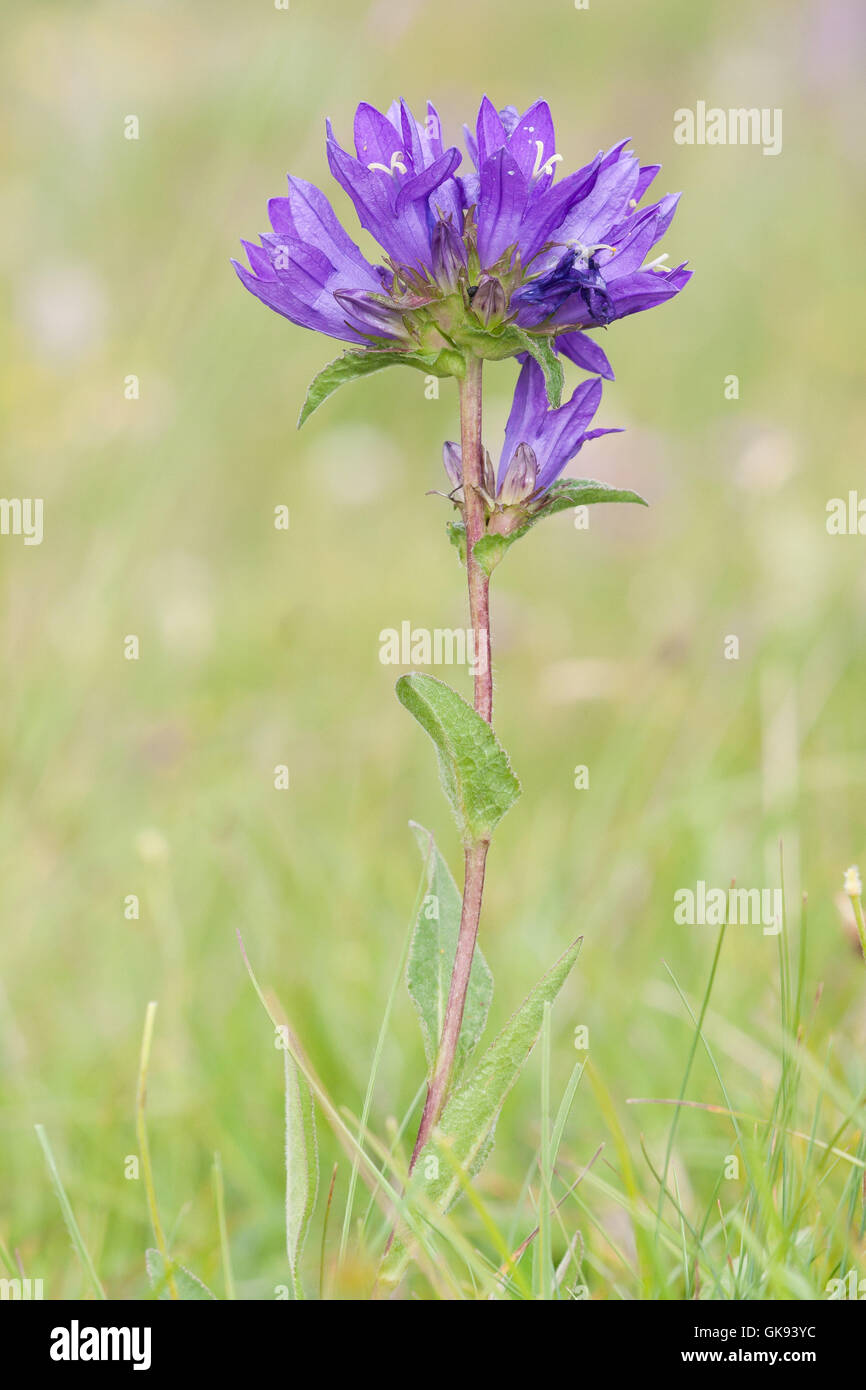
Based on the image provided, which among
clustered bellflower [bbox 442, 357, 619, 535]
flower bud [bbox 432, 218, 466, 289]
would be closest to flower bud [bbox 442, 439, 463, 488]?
clustered bellflower [bbox 442, 357, 619, 535]

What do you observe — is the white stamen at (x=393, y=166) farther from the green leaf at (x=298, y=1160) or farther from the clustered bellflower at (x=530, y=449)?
the green leaf at (x=298, y=1160)

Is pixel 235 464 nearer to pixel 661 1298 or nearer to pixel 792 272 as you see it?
pixel 792 272

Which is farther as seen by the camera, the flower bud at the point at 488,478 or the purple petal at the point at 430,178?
the flower bud at the point at 488,478

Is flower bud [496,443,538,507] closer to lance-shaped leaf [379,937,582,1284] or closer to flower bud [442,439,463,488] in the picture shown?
flower bud [442,439,463,488]

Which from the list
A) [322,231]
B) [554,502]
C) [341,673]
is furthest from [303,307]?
[341,673]

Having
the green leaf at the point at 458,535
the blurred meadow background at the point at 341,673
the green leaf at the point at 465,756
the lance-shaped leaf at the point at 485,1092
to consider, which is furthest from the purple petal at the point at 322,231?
the blurred meadow background at the point at 341,673

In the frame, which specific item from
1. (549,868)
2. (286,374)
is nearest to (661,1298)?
(549,868)

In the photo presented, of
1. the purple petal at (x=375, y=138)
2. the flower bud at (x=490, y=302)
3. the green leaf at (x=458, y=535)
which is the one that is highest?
the purple petal at (x=375, y=138)

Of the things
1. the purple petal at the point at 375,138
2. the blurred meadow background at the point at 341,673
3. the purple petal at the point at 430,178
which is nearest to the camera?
the purple petal at the point at 430,178
